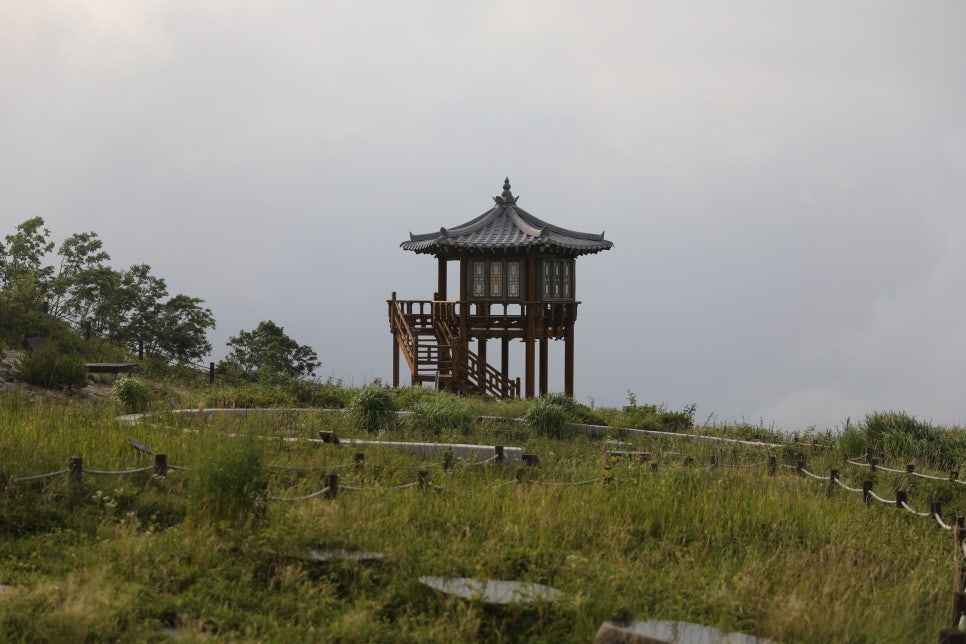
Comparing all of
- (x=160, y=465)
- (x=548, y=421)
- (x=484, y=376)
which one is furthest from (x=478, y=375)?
(x=160, y=465)

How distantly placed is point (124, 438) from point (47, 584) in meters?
5.11

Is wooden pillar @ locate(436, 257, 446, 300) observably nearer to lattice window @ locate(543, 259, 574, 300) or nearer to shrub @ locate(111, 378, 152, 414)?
lattice window @ locate(543, 259, 574, 300)

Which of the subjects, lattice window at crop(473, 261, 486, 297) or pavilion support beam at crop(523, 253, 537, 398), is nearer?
pavilion support beam at crop(523, 253, 537, 398)

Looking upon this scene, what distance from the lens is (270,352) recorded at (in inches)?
1163

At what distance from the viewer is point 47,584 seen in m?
6.97

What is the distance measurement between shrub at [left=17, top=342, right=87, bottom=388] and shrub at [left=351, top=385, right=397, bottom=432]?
7474 millimetres

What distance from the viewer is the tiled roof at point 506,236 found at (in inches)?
971

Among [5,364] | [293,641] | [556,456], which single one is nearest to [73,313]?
[5,364]

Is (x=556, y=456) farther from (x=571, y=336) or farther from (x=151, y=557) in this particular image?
(x=571, y=336)

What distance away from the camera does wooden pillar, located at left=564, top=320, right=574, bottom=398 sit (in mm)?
26844

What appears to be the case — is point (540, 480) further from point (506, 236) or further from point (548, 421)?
point (506, 236)

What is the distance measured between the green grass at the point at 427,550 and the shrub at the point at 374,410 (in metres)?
3.27

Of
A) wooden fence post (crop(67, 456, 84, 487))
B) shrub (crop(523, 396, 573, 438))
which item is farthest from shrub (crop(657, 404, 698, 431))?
wooden fence post (crop(67, 456, 84, 487))

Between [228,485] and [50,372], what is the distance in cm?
1293
